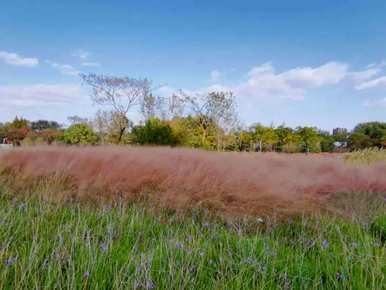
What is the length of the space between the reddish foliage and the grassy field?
197 millimetres

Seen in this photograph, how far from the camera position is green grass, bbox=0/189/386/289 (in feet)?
4.30

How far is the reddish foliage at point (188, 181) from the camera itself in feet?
10.2

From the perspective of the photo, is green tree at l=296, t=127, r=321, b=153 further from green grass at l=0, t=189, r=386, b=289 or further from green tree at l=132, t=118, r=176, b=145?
green grass at l=0, t=189, r=386, b=289

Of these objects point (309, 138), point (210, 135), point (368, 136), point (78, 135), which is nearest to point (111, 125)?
point (78, 135)

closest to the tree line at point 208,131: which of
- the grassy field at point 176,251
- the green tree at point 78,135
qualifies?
the green tree at point 78,135

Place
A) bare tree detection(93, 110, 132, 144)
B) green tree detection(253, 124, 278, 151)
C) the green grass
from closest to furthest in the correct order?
the green grass < bare tree detection(93, 110, 132, 144) < green tree detection(253, 124, 278, 151)

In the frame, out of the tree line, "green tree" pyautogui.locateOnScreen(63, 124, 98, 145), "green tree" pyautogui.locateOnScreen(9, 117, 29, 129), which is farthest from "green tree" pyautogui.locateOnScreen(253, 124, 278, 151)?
"green tree" pyautogui.locateOnScreen(9, 117, 29, 129)

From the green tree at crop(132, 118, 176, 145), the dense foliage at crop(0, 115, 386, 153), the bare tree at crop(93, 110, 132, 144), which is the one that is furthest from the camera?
the bare tree at crop(93, 110, 132, 144)

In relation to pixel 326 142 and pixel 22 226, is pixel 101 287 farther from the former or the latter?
pixel 326 142

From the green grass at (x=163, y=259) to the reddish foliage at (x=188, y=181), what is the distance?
27.5 inches

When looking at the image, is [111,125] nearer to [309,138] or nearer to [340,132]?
[309,138]

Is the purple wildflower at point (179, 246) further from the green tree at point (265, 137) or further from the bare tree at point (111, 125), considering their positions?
the green tree at point (265, 137)

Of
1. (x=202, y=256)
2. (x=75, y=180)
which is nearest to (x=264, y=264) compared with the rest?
(x=202, y=256)

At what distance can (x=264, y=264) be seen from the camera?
1566 mm
